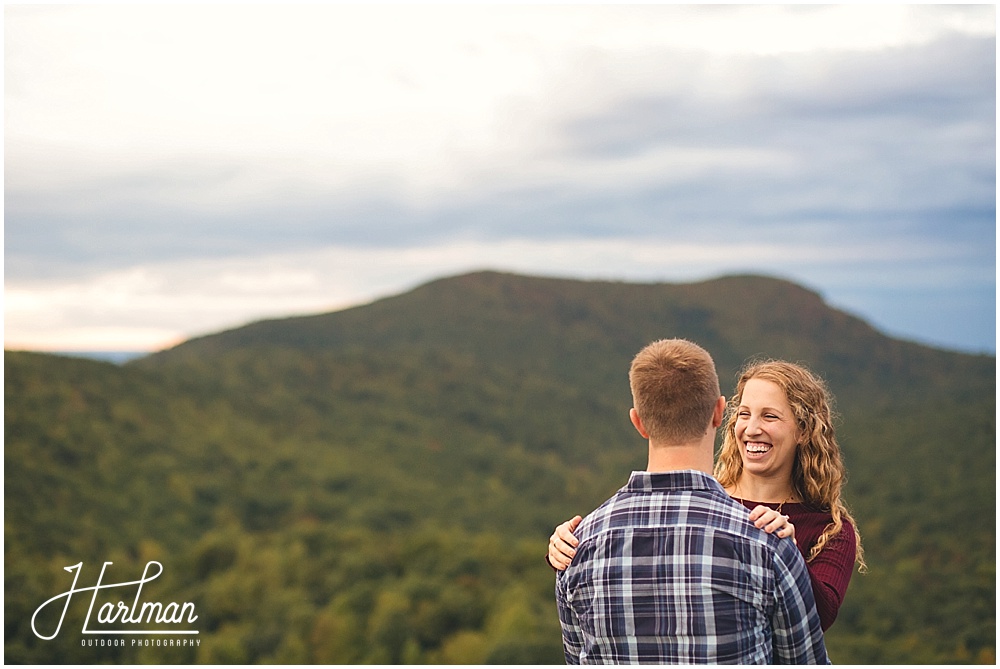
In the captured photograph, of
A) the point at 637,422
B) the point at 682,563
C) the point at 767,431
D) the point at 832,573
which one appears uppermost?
the point at 637,422

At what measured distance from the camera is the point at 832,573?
194 cm

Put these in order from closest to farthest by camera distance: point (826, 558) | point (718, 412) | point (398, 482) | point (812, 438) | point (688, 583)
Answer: point (688, 583), point (718, 412), point (826, 558), point (812, 438), point (398, 482)

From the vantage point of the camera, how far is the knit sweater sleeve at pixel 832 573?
188 cm

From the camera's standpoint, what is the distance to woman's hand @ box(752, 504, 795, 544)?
1729mm

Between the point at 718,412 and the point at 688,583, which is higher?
the point at 718,412

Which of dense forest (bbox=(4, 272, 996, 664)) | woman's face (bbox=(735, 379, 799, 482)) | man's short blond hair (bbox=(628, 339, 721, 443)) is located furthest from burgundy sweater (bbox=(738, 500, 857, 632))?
dense forest (bbox=(4, 272, 996, 664))

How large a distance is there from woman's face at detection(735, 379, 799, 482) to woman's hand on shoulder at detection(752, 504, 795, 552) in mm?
572

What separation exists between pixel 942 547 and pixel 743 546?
30.9 metres

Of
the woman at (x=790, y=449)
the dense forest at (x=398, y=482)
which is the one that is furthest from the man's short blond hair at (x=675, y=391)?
the dense forest at (x=398, y=482)

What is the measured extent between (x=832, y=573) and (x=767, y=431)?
45cm


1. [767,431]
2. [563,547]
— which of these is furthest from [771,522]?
[767,431]

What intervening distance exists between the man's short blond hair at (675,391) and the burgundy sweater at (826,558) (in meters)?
0.39

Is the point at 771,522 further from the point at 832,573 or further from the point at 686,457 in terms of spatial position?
the point at 832,573

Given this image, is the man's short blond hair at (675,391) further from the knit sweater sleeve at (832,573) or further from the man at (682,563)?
the knit sweater sleeve at (832,573)
